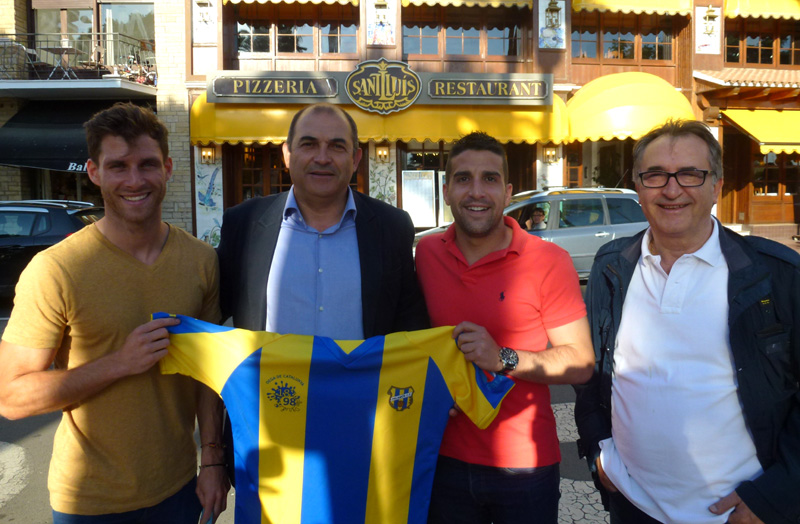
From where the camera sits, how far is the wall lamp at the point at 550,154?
1429 cm

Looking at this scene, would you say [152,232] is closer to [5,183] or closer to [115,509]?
[115,509]

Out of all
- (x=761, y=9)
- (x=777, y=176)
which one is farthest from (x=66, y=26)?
(x=777, y=176)

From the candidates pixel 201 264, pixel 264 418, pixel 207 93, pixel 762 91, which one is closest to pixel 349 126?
pixel 201 264

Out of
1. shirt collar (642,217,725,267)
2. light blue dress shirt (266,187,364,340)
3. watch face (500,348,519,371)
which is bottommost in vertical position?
watch face (500,348,519,371)

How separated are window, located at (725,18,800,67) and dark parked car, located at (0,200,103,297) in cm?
1708

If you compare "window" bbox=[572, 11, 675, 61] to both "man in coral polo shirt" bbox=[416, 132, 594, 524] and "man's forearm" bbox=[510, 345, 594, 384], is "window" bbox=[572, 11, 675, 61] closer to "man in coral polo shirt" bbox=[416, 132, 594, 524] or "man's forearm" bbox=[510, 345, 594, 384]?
"man in coral polo shirt" bbox=[416, 132, 594, 524]

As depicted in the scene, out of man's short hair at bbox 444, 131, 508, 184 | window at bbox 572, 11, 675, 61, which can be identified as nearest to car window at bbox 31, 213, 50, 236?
man's short hair at bbox 444, 131, 508, 184

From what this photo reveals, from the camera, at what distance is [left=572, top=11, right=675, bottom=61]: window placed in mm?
15125

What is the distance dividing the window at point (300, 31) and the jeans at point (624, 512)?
1418 centimetres

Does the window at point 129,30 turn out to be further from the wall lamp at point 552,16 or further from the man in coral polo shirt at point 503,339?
the man in coral polo shirt at point 503,339

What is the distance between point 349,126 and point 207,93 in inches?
476

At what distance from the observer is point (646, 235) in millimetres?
2256

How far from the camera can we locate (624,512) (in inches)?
85.0

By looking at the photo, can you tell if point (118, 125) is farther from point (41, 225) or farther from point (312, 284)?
point (41, 225)
